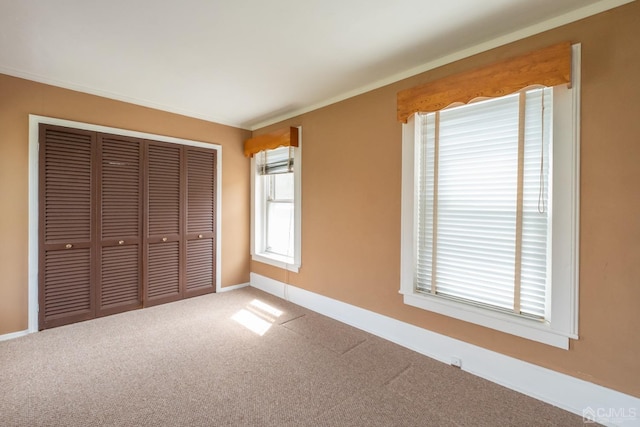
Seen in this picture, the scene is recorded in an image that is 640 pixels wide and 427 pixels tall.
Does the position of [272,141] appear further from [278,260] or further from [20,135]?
[20,135]

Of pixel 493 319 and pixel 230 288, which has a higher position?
pixel 493 319

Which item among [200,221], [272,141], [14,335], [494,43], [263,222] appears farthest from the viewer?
[263,222]

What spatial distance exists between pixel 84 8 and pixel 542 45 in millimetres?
2996

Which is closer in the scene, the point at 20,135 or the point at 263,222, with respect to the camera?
the point at 20,135

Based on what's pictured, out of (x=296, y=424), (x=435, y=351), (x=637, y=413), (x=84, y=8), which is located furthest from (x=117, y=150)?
(x=637, y=413)

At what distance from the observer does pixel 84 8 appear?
1.75 meters

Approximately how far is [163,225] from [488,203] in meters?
3.61

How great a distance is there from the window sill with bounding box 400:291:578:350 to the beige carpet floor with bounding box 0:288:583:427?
0.41 m

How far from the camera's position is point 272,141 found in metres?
3.78

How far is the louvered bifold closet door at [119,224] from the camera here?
10.3ft

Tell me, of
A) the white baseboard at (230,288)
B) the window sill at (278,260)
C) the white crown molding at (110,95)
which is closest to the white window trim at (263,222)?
the window sill at (278,260)

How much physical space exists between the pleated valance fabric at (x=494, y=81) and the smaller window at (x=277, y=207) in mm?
1686

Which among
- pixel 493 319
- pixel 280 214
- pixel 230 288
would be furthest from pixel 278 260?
pixel 493 319

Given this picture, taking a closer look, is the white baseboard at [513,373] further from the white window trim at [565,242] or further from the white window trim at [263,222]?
the white window trim at [263,222]
